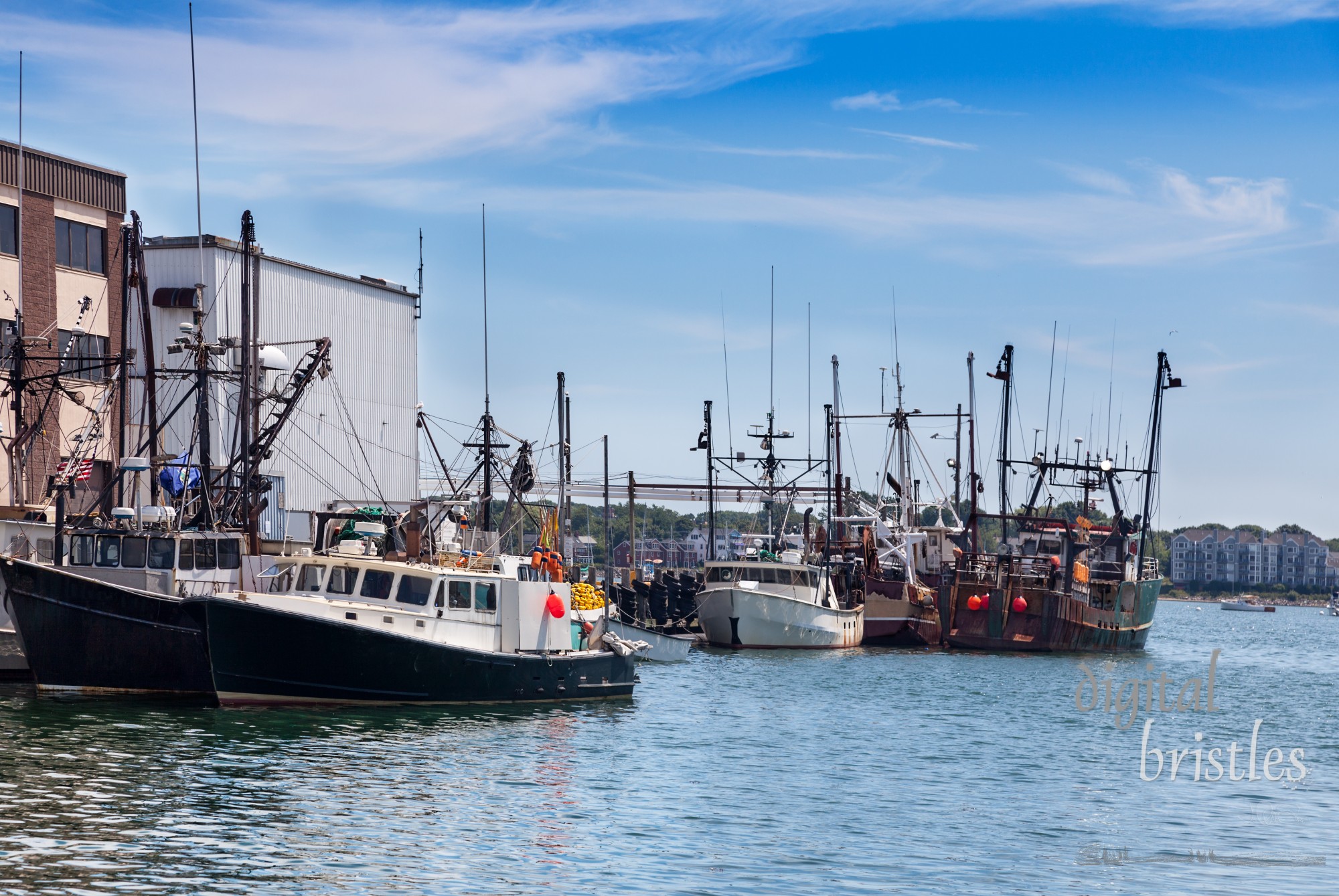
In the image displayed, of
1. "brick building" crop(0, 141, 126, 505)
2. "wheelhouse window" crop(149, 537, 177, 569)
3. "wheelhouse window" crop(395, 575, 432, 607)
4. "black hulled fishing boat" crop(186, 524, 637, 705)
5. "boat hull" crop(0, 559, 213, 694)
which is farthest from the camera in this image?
"brick building" crop(0, 141, 126, 505)

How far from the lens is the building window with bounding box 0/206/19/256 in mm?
51062

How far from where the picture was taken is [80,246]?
179 ft

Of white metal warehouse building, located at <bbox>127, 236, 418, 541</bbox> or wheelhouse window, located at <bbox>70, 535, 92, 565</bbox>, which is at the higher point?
white metal warehouse building, located at <bbox>127, 236, 418, 541</bbox>

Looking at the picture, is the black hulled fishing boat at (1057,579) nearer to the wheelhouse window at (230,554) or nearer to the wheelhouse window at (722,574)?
the wheelhouse window at (722,574)

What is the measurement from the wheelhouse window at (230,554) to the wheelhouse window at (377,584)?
13.4ft

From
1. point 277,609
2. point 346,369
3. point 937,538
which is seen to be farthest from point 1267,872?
point 937,538

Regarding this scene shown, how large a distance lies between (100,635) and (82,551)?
2368 millimetres

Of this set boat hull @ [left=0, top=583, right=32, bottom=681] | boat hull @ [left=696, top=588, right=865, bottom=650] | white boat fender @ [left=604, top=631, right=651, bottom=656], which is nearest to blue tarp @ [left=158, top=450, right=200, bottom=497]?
boat hull @ [left=0, top=583, right=32, bottom=681]

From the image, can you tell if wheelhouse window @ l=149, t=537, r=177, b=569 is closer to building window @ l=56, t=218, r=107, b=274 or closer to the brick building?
the brick building

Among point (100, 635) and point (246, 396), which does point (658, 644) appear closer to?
point (246, 396)

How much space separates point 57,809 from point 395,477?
48.9 metres

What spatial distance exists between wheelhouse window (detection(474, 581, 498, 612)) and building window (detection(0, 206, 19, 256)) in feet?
85.4

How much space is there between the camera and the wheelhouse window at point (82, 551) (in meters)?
34.9

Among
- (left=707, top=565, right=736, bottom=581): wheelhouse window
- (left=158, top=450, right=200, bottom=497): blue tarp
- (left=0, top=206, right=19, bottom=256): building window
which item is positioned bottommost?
(left=707, top=565, right=736, bottom=581): wheelhouse window
